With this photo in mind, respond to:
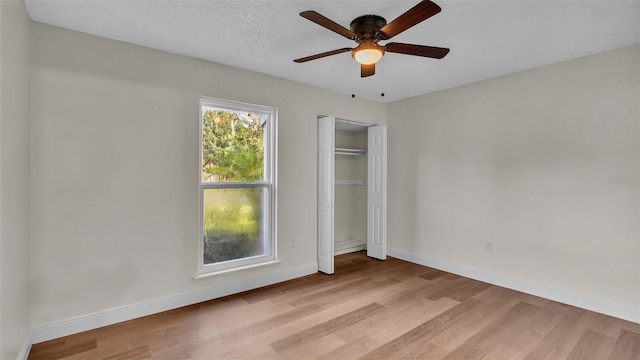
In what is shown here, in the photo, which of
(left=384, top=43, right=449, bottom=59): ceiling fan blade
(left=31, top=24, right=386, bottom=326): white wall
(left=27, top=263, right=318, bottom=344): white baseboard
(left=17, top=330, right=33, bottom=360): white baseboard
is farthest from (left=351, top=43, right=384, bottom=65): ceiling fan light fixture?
(left=17, top=330, right=33, bottom=360): white baseboard

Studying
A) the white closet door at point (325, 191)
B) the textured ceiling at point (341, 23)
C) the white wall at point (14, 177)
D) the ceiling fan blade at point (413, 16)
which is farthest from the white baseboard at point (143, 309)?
the ceiling fan blade at point (413, 16)

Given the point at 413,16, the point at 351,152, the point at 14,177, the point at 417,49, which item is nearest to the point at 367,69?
the point at 417,49

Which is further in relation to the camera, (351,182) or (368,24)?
(351,182)

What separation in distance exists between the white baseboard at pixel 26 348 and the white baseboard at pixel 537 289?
4.25 metres

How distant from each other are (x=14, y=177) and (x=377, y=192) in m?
4.03

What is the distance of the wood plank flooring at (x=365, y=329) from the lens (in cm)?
222

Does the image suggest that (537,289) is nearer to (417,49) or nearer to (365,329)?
(365,329)

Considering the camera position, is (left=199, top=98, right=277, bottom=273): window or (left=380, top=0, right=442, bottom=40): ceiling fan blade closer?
(left=380, top=0, right=442, bottom=40): ceiling fan blade

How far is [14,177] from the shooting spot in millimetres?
1898

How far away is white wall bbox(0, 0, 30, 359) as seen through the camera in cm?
167

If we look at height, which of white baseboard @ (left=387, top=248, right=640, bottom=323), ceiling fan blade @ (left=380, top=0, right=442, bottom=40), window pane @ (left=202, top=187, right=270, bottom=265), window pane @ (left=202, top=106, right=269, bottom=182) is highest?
ceiling fan blade @ (left=380, top=0, right=442, bottom=40)

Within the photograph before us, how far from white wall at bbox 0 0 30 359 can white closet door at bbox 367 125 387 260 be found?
3.96 m

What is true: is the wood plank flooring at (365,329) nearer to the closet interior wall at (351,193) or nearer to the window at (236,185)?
the window at (236,185)

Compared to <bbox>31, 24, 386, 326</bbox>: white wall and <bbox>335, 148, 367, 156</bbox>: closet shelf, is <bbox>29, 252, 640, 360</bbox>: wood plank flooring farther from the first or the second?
<bbox>335, 148, 367, 156</bbox>: closet shelf
